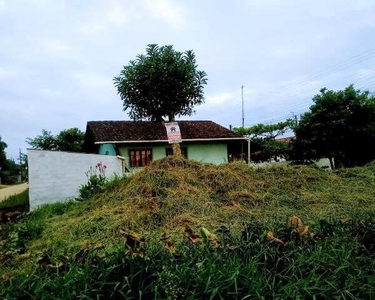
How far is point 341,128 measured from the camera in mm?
12695

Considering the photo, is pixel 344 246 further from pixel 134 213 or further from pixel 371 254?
pixel 134 213

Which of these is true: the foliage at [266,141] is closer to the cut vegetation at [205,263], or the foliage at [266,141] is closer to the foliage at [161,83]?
the foliage at [161,83]

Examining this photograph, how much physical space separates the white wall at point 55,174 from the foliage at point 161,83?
775 cm

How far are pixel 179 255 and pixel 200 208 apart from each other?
10.8 ft

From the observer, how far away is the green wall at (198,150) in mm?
15954

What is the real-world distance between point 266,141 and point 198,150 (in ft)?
12.4

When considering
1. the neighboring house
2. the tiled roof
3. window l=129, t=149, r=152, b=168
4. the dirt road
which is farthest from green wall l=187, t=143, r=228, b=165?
the dirt road

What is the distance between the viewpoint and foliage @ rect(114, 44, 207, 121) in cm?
1495

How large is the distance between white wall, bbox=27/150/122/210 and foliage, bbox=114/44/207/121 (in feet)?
25.4

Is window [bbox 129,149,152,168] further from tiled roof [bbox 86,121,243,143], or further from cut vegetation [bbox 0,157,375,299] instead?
cut vegetation [bbox 0,157,375,299]

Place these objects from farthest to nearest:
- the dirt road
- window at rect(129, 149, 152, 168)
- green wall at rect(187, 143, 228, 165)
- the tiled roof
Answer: green wall at rect(187, 143, 228, 165) → window at rect(129, 149, 152, 168) → the tiled roof → the dirt road

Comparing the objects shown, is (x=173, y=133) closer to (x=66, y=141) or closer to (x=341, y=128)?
(x=341, y=128)

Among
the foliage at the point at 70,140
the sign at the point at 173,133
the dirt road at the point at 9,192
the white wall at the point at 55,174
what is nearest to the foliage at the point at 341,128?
the sign at the point at 173,133

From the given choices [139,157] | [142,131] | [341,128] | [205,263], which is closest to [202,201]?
[205,263]
